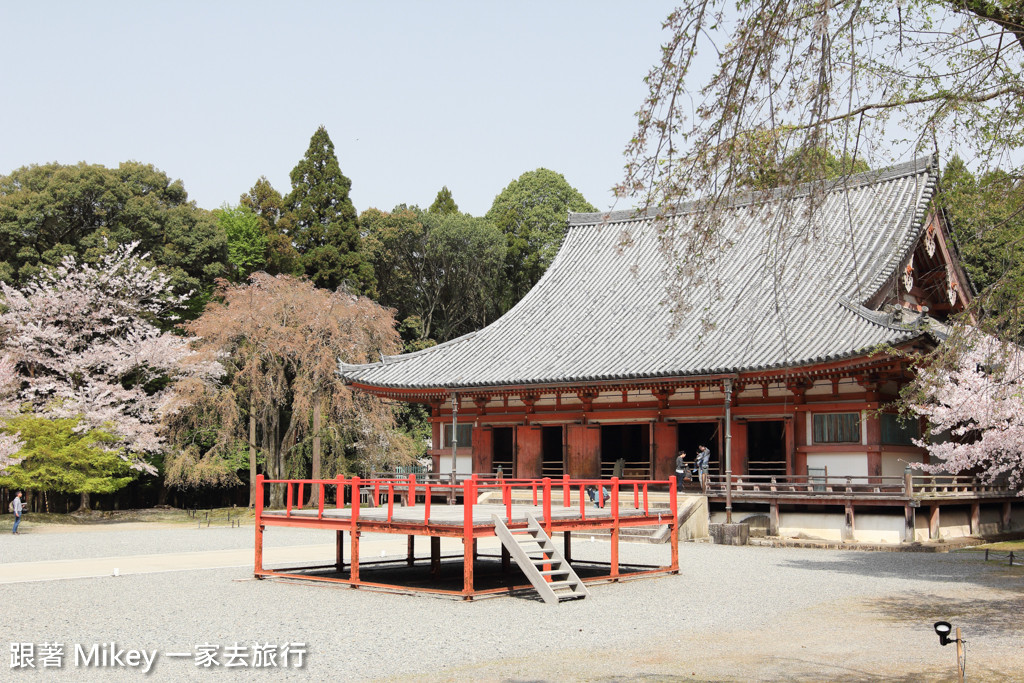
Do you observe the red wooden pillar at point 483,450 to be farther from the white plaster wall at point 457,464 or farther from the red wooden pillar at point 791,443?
the red wooden pillar at point 791,443

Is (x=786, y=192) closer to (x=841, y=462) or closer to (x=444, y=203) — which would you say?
(x=841, y=462)

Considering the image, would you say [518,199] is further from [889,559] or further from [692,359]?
[889,559]

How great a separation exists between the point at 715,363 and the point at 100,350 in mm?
22069

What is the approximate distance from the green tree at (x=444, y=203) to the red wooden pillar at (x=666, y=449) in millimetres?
33535

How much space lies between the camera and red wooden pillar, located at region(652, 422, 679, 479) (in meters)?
26.2

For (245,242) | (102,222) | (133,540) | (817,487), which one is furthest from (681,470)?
(245,242)

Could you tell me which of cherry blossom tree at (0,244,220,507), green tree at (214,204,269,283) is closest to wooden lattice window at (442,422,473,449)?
cherry blossom tree at (0,244,220,507)

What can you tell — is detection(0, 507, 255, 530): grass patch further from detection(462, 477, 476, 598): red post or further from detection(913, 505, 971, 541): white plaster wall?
detection(913, 505, 971, 541): white plaster wall

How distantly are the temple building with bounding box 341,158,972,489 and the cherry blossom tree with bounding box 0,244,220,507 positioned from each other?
8431 mm

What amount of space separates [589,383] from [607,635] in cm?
1578

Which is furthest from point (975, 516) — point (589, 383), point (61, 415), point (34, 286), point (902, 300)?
point (34, 286)

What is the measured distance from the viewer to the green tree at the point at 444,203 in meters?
57.6

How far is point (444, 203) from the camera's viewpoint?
2279 inches

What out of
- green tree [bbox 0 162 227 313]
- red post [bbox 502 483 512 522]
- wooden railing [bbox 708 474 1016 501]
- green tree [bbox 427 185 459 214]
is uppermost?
green tree [bbox 427 185 459 214]
